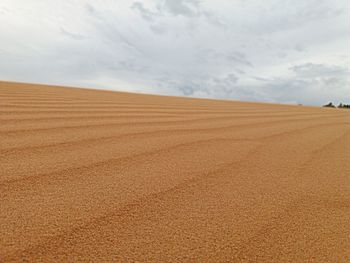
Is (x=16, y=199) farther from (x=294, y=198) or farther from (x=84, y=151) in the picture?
(x=294, y=198)

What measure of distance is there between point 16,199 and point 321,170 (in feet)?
4.81

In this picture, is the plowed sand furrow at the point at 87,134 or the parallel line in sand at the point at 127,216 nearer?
the parallel line in sand at the point at 127,216

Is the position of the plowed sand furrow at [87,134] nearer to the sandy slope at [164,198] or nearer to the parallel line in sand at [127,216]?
the sandy slope at [164,198]

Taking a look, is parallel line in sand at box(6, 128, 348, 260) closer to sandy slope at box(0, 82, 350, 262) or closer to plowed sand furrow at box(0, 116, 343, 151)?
sandy slope at box(0, 82, 350, 262)

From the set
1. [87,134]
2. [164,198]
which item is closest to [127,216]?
[164,198]

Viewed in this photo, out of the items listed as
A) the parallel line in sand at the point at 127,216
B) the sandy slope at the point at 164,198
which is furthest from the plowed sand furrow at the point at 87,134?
the parallel line in sand at the point at 127,216

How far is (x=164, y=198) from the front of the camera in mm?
1048

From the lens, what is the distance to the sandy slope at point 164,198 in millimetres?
758

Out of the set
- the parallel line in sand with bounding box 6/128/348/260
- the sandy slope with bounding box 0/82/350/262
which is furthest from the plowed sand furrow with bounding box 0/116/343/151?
the parallel line in sand with bounding box 6/128/348/260

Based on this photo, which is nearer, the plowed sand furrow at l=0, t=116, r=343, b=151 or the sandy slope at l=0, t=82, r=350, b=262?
the sandy slope at l=0, t=82, r=350, b=262

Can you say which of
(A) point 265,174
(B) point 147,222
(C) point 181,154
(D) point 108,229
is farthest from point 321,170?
(D) point 108,229

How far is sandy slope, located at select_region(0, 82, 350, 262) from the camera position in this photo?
2.49ft

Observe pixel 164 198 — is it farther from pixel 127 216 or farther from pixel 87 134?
pixel 87 134

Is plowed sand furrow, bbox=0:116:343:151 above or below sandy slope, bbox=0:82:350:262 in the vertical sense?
above
